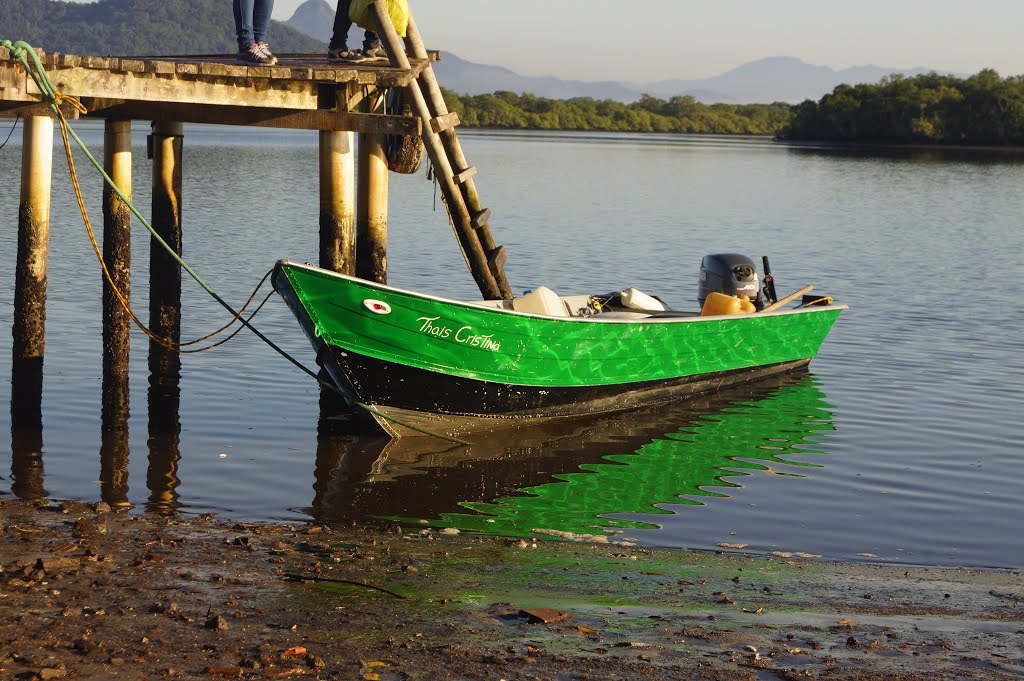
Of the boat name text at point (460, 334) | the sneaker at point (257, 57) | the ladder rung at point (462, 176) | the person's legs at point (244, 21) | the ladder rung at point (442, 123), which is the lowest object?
the boat name text at point (460, 334)

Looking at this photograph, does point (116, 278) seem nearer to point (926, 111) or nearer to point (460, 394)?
point (460, 394)

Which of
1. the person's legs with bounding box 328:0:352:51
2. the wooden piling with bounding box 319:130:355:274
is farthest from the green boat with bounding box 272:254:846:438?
the person's legs with bounding box 328:0:352:51

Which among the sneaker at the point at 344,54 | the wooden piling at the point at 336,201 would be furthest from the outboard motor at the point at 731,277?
the sneaker at the point at 344,54

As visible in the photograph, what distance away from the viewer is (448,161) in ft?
46.0

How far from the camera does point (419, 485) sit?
11.9m

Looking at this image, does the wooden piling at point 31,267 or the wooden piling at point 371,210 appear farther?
the wooden piling at point 371,210

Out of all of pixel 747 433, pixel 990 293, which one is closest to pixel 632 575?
pixel 747 433

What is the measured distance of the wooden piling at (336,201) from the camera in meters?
13.2

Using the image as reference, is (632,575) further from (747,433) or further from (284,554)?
(747,433)

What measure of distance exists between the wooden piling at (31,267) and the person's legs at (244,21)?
2096 mm

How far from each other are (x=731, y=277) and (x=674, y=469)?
4.72 meters

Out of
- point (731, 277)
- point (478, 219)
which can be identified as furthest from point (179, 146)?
point (731, 277)

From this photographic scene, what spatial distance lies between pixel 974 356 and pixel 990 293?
748 centimetres

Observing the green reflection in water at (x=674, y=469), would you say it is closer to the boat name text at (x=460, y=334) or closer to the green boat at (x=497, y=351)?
the green boat at (x=497, y=351)
